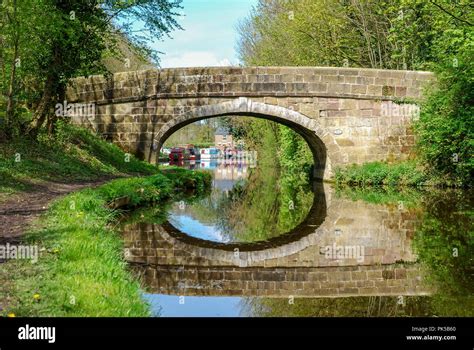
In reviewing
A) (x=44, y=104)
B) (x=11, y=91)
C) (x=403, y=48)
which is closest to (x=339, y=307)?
(x=11, y=91)

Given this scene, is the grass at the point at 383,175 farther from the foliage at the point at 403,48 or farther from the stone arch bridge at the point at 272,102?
the stone arch bridge at the point at 272,102

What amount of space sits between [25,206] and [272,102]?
9989 mm

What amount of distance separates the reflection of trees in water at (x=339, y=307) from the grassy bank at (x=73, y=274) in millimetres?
1013

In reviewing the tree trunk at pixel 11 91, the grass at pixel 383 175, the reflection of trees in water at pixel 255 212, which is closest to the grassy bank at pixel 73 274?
the reflection of trees in water at pixel 255 212

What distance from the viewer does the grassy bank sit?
365cm

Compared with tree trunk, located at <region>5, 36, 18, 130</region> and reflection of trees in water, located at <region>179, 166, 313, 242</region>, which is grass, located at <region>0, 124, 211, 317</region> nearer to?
tree trunk, located at <region>5, 36, 18, 130</region>

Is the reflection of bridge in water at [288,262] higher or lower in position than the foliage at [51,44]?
lower

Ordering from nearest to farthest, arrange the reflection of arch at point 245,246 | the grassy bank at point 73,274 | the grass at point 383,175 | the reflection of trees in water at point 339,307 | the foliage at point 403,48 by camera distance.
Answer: the grassy bank at point 73,274, the reflection of trees in water at point 339,307, the reflection of arch at point 245,246, the foliage at point 403,48, the grass at point 383,175

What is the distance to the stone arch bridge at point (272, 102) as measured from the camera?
1642 centimetres

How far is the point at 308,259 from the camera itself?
6738mm

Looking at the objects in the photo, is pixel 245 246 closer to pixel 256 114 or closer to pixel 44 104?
pixel 44 104
